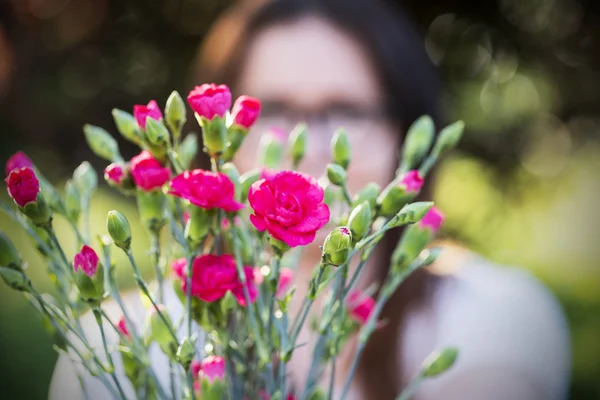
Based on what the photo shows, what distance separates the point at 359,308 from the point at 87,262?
188mm

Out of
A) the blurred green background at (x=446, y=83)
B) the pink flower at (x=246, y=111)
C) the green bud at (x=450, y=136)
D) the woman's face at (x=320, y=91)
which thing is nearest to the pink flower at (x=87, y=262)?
the pink flower at (x=246, y=111)

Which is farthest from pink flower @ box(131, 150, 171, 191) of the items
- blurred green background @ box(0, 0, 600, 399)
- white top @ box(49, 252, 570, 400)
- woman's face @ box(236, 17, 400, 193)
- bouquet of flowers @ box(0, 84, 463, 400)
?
blurred green background @ box(0, 0, 600, 399)

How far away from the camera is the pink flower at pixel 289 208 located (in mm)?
296

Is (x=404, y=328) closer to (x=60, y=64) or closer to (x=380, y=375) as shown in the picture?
(x=380, y=375)

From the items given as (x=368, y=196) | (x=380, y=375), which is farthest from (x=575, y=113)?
(x=368, y=196)

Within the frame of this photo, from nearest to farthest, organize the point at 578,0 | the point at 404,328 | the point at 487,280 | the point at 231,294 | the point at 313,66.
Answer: the point at 231,294, the point at 313,66, the point at 404,328, the point at 487,280, the point at 578,0

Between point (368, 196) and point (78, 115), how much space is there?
3.72 feet

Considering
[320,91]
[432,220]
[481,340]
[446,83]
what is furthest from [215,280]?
[446,83]

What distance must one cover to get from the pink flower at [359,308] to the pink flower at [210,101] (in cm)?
16

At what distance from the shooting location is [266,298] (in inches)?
15.1

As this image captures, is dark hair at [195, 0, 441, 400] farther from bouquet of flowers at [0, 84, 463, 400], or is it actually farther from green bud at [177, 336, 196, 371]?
green bud at [177, 336, 196, 371]

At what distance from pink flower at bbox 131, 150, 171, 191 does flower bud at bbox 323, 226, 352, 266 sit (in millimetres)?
103

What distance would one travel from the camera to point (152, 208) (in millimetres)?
359

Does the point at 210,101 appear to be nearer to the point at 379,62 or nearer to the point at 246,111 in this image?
the point at 246,111
